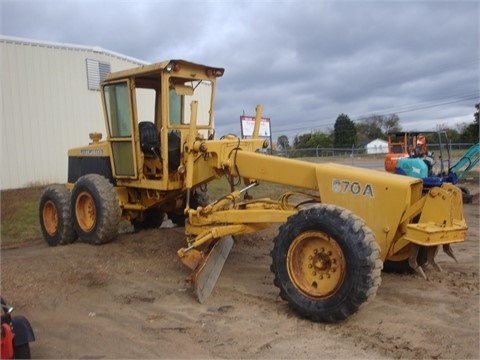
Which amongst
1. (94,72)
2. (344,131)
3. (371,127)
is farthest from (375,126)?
(94,72)

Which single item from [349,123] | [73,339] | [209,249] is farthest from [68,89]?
[349,123]

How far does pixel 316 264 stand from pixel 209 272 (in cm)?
158

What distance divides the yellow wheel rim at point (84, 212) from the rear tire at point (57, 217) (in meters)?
0.32

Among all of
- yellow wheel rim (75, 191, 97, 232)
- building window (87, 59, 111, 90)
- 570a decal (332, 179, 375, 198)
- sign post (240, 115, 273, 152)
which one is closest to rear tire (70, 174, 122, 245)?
yellow wheel rim (75, 191, 97, 232)

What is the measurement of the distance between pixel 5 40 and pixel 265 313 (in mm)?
13871

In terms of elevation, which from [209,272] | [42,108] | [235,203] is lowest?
[209,272]

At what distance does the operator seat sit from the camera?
7.36 metres

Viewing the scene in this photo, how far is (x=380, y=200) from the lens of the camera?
16.3 ft

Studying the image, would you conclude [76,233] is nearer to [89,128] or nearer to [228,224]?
[228,224]

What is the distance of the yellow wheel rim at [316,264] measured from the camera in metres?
4.77

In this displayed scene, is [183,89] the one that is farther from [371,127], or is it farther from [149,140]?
[371,127]

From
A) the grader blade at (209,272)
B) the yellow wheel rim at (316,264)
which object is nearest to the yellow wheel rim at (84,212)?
the grader blade at (209,272)

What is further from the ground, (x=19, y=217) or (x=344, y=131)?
(x=344, y=131)

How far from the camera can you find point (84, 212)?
8.12 meters
